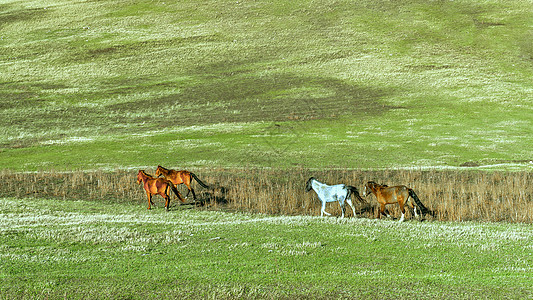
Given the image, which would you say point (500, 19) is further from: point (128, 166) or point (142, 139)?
point (128, 166)

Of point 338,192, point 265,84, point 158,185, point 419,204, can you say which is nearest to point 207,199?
point 158,185

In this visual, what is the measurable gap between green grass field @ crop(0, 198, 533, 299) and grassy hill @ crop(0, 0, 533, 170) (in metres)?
A: 19.7

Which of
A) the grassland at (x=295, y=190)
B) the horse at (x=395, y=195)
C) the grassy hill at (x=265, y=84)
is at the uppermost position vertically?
the grassy hill at (x=265, y=84)

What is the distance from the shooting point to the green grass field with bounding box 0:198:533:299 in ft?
35.6

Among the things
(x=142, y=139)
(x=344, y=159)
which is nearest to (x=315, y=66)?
(x=142, y=139)

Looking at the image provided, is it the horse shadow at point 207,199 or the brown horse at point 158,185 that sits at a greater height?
the brown horse at point 158,185

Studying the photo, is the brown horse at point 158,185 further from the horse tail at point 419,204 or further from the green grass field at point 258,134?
the horse tail at point 419,204

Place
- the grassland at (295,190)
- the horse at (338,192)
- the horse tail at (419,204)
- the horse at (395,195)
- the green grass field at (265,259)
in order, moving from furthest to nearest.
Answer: the grassland at (295,190), the horse at (338,192), the horse tail at (419,204), the horse at (395,195), the green grass field at (265,259)

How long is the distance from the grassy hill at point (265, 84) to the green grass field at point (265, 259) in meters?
19.7

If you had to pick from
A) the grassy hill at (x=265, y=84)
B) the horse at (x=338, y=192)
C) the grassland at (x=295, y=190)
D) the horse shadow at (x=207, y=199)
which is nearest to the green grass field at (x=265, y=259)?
the horse at (x=338, y=192)

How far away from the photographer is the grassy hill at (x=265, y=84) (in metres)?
44.1

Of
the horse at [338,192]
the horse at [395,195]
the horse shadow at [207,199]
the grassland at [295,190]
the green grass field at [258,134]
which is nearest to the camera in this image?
the green grass field at [258,134]

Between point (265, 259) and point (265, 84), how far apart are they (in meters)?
67.7

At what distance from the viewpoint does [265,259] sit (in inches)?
520
